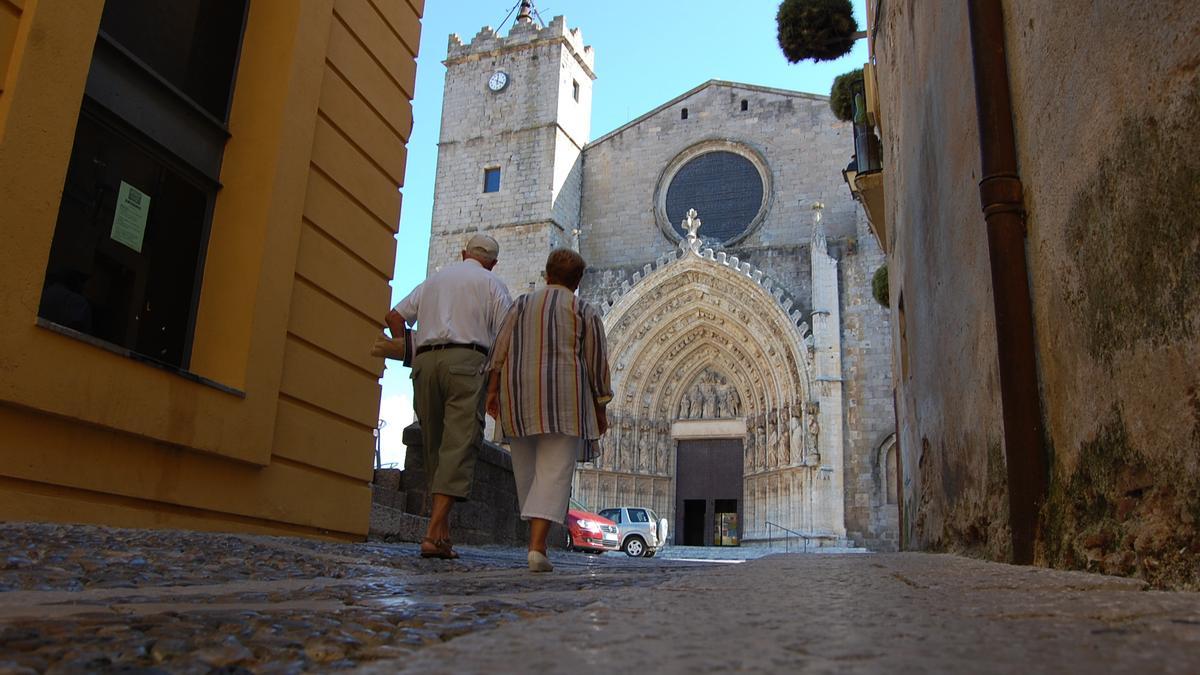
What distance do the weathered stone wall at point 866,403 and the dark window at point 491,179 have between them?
10.5 meters

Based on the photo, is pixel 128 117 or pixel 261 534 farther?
pixel 261 534

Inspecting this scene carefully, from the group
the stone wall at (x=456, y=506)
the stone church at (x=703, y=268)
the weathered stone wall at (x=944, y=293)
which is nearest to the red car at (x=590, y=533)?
the stone church at (x=703, y=268)

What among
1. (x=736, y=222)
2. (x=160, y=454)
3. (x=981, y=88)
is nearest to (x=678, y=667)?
(x=981, y=88)

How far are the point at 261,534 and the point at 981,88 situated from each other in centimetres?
410

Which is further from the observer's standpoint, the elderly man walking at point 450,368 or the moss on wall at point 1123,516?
the elderly man walking at point 450,368

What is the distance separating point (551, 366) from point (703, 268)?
19063 millimetres

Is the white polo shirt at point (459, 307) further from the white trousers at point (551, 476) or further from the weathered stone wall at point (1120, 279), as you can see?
the weathered stone wall at point (1120, 279)

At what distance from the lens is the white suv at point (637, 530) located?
17984mm

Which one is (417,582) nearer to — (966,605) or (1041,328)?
(966,605)

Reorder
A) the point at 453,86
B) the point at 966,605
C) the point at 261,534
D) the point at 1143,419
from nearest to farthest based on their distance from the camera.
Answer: the point at 966,605
the point at 1143,419
the point at 261,534
the point at 453,86

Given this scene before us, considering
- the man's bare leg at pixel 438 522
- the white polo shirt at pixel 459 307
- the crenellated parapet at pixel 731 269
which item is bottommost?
the man's bare leg at pixel 438 522

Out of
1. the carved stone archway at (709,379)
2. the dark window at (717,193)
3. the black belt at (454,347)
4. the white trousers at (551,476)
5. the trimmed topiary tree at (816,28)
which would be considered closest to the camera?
the white trousers at (551,476)

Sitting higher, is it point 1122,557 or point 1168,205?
point 1168,205

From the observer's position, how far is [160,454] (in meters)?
4.13
